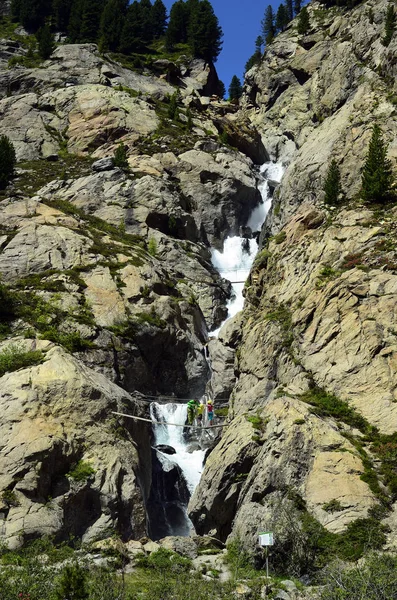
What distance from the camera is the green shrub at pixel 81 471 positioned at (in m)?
23.5

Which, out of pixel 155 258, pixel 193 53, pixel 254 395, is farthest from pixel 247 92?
pixel 254 395

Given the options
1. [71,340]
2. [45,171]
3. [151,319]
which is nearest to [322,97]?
[45,171]

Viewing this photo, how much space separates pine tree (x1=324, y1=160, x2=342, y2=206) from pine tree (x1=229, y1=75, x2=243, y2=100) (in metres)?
75.5

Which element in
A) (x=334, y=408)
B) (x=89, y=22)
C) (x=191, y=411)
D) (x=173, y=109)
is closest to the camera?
(x=334, y=408)

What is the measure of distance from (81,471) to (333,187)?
23.6 m

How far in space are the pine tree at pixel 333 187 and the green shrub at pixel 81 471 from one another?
2244 centimetres

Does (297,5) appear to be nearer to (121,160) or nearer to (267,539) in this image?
(121,160)

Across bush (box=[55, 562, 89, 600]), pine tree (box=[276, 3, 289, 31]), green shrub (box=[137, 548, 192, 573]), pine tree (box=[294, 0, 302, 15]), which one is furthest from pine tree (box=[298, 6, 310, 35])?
bush (box=[55, 562, 89, 600])

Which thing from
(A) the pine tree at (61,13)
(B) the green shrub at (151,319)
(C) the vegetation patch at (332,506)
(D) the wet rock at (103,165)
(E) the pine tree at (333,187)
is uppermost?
(A) the pine tree at (61,13)

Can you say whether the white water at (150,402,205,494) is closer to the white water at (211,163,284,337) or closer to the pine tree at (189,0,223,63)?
the white water at (211,163,284,337)

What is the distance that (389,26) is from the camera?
5081 centimetres

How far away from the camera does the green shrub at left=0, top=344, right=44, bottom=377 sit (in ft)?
85.9

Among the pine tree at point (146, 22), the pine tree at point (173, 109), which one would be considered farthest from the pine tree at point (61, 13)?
the pine tree at point (173, 109)

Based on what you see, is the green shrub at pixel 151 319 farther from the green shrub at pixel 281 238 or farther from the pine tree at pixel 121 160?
the pine tree at pixel 121 160
